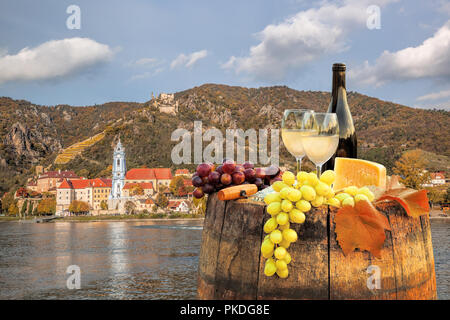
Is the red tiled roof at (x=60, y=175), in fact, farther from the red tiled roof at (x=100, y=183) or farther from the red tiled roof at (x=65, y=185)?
the red tiled roof at (x=100, y=183)

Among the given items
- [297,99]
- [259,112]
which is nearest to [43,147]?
[259,112]

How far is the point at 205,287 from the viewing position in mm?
1794

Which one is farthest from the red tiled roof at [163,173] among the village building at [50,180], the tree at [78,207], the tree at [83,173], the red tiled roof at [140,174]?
the village building at [50,180]

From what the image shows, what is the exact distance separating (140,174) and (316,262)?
7901cm

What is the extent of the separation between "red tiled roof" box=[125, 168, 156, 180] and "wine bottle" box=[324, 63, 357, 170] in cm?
7582

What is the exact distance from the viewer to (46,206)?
7475cm

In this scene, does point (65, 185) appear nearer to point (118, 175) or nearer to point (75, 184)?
point (75, 184)

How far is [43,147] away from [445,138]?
108m

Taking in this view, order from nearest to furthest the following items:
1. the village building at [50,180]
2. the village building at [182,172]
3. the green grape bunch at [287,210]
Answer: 1. the green grape bunch at [287,210]
2. the village building at [182,172]
3. the village building at [50,180]

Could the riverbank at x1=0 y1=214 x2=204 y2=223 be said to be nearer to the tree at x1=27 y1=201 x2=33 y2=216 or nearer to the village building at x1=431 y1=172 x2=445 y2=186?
the tree at x1=27 y1=201 x2=33 y2=216

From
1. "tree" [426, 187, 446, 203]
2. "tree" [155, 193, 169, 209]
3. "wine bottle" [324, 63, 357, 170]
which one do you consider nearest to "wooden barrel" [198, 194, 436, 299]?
"wine bottle" [324, 63, 357, 170]

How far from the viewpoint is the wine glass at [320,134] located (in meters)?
1.92

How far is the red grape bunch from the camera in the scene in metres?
2.06

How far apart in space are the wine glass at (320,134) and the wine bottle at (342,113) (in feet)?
2.43
